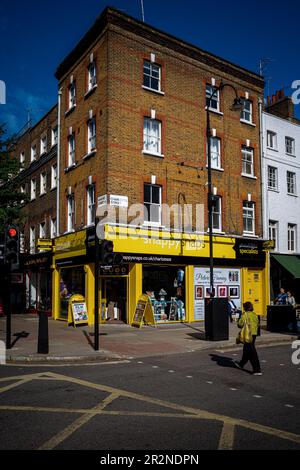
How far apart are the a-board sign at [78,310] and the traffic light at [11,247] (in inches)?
259

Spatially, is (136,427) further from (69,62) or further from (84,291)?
(69,62)


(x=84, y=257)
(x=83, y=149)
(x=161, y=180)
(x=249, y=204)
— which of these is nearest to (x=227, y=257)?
(x=249, y=204)

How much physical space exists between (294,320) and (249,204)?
9.15 m

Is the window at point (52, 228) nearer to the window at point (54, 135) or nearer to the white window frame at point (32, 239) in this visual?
the white window frame at point (32, 239)

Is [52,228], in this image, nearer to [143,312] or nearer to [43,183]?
[43,183]

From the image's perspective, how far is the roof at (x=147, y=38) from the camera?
20.0 meters

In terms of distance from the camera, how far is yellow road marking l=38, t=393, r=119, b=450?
4867 millimetres

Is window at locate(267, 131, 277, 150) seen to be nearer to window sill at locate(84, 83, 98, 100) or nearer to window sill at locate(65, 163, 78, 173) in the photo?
window sill at locate(84, 83, 98, 100)

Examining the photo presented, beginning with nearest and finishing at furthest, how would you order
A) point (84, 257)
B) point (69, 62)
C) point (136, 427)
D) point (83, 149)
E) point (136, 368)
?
point (136, 427) < point (136, 368) < point (84, 257) < point (83, 149) < point (69, 62)

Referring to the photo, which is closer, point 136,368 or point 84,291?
point 136,368

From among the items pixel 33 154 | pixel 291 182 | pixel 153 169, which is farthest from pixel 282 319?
pixel 33 154

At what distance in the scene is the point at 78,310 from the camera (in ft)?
61.8

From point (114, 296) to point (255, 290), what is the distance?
856 cm

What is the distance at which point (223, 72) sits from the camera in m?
24.2
